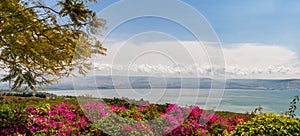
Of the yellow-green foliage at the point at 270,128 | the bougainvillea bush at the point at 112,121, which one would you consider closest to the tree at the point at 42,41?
the bougainvillea bush at the point at 112,121

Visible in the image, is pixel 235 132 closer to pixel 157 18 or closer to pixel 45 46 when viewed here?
pixel 157 18

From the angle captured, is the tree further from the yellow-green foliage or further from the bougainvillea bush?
the yellow-green foliage

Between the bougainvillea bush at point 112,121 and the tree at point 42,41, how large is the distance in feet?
4.25

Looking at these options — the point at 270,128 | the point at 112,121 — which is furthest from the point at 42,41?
the point at 270,128

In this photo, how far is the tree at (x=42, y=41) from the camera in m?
7.25

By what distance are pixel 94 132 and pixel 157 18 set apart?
9.73ft

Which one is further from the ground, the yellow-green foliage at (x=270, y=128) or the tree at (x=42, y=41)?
the tree at (x=42, y=41)

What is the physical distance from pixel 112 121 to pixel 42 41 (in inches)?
147

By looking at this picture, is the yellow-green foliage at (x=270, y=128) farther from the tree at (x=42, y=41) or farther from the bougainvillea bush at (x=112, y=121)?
the tree at (x=42, y=41)

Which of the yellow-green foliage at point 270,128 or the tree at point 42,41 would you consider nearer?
the yellow-green foliage at point 270,128

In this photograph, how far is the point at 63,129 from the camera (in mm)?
6324

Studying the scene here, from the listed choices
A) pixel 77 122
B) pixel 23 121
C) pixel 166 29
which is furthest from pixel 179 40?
→ pixel 23 121

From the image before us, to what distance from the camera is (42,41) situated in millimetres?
8078

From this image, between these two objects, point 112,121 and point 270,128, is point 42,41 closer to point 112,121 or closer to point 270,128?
point 112,121
